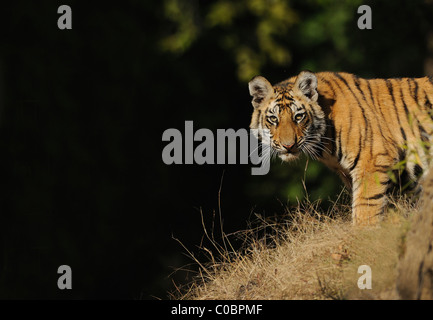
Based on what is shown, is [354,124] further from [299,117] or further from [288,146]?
[288,146]

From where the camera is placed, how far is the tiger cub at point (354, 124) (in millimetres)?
7527

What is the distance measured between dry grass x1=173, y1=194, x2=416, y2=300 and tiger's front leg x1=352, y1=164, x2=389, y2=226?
17 cm

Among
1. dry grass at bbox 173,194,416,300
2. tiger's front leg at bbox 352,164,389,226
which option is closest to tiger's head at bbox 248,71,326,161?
tiger's front leg at bbox 352,164,389,226

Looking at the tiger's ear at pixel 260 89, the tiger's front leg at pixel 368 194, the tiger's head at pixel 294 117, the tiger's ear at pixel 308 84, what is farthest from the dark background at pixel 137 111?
the tiger's front leg at pixel 368 194

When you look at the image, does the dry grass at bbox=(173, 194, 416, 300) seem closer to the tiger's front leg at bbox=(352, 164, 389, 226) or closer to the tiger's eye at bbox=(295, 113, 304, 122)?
the tiger's front leg at bbox=(352, 164, 389, 226)

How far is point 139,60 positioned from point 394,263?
1110 centimetres

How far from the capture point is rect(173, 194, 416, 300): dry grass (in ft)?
17.6

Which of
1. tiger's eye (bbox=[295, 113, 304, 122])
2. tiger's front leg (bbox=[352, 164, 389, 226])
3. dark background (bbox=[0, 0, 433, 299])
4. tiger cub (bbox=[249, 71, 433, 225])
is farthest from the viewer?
dark background (bbox=[0, 0, 433, 299])

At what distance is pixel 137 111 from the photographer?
1598cm

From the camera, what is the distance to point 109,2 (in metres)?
15.7

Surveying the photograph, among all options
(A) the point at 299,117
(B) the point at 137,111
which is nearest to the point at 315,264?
(A) the point at 299,117

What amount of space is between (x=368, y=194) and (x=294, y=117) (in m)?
1.13

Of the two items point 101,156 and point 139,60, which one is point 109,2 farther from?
point 101,156

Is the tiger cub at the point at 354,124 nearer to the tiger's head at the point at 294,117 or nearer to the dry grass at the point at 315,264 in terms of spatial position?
the tiger's head at the point at 294,117
